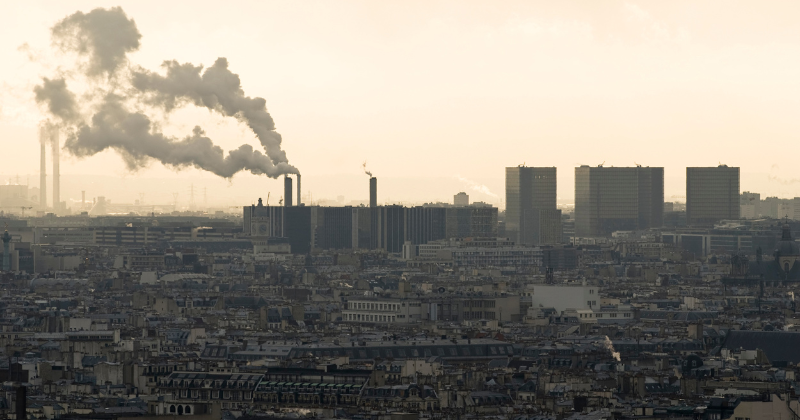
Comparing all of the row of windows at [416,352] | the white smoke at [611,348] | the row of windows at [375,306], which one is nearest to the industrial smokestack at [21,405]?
the row of windows at [416,352]

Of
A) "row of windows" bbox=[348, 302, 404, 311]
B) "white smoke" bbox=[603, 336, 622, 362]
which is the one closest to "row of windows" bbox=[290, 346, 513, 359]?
"white smoke" bbox=[603, 336, 622, 362]

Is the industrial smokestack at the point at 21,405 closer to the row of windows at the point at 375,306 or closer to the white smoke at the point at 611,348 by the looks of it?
the white smoke at the point at 611,348

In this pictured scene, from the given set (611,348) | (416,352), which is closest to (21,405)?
(416,352)

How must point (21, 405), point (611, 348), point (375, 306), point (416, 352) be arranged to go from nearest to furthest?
point (21, 405)
point (416, 352)
point (611, 348)
point (375, 306)

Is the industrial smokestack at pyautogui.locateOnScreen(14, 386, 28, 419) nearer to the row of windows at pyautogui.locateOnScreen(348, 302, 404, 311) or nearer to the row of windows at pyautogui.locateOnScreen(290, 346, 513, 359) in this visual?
the row of windows at pyautogui.locateOnScreen(290, 346, 513, 359)

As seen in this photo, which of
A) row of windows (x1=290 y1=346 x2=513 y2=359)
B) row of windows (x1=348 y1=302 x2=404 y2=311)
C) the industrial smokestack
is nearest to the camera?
the industrial smokestack

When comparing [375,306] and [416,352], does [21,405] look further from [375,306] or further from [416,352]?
[375,306]

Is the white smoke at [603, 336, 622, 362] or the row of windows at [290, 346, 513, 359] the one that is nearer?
→ the white smoke at [603, 336, 622, 362]

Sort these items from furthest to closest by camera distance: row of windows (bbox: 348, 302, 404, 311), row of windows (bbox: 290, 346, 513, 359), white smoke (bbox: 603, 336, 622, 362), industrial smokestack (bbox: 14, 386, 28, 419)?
1. row of windows (bbox: 348, 302, 404, 311)
2. row of windows (bbox: 290, 346, 513, 359)
3. white smoke (bbox: 603, 336, 622, 362)
4. industrial smokestack (bbox: 14, 386, 28, 419)

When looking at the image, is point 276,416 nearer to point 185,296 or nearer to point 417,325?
point 417,325

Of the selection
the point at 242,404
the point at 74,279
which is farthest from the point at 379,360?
the point at 74,279

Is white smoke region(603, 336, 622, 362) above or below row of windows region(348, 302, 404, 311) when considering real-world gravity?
below
